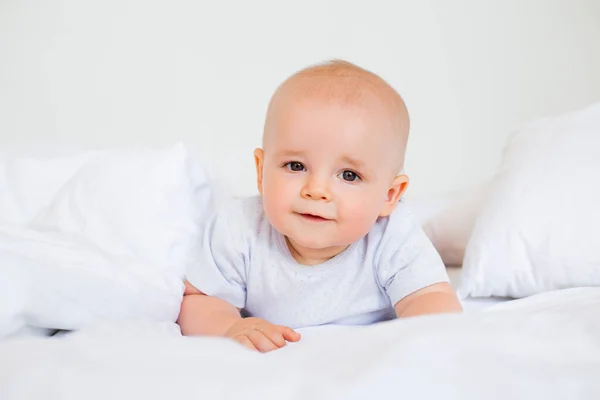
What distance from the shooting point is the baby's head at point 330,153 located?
→ 1.06 metres

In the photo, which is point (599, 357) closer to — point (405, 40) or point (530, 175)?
point (530, 175)

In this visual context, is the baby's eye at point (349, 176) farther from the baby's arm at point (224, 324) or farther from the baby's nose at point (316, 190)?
the baby's arm at point (224, 324)

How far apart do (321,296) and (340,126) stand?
1.06ft

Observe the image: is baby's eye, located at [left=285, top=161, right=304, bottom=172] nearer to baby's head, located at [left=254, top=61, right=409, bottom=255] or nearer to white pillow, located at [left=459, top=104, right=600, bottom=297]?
baby's head, located at [left=254, top=61, right=409, bottom=255]

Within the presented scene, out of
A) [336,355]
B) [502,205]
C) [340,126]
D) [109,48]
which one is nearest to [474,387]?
[336,355]

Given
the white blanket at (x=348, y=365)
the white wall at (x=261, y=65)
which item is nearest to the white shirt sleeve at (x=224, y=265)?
the white blanket at (x=348, y=365)

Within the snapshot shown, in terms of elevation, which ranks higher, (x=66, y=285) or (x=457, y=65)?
(x=457, y=65)

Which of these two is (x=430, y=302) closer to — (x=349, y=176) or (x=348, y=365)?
(x=349, y=176)

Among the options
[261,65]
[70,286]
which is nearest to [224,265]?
[70,286]

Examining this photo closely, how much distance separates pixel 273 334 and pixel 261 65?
1.35 metres

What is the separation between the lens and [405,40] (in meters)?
2.18

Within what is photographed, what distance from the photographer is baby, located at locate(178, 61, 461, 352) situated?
1.07 metres

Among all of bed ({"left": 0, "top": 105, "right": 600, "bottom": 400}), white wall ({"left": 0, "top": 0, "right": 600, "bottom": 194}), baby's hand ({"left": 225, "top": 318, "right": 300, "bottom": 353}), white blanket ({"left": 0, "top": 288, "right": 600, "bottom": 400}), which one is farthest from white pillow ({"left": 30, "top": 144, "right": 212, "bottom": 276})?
white wall ({"left": 0, "top": 0, "right": 600, "bottom": 194})

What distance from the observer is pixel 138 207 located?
1282 millimetres
